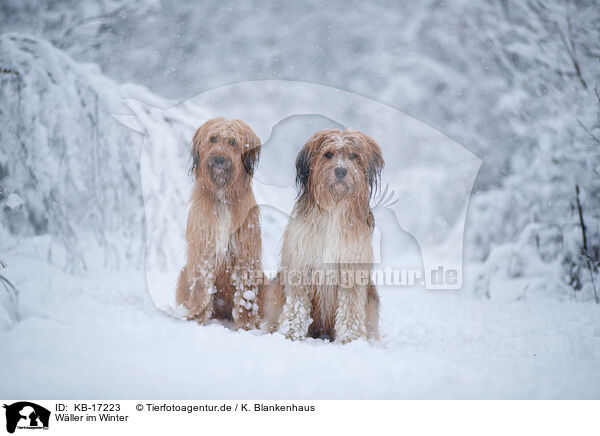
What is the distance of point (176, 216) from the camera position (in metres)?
2.59

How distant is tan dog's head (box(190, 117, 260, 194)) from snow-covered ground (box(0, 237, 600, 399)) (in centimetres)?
79

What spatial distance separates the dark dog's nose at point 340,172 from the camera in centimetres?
214

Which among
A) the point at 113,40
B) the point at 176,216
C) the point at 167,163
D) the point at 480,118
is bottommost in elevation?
the point at 176,216

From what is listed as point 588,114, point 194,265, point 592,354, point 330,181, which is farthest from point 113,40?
point 592,354

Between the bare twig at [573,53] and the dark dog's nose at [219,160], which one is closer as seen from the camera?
the dark dog's nose at [219,160]

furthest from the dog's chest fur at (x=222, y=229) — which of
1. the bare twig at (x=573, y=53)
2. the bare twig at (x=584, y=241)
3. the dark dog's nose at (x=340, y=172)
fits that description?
the bare twig at (x=573, y=53)

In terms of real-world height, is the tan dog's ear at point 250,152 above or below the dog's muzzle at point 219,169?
above
